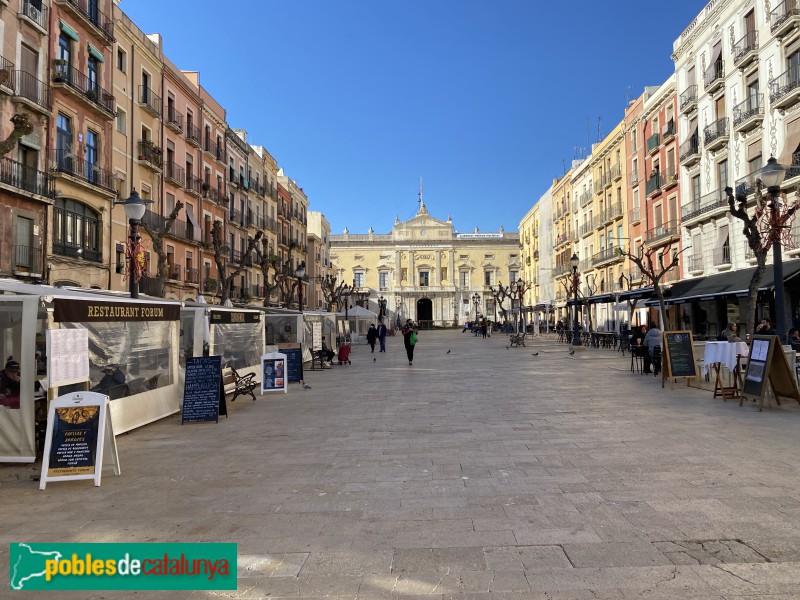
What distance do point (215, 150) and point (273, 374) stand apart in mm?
25826

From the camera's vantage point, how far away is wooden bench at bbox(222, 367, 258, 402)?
11.6 metres

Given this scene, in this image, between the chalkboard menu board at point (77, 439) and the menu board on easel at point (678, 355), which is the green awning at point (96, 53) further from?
the menu board on easel at point (678, 355)

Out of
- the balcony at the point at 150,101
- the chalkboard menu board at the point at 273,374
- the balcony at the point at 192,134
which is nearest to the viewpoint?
the chalkboard menu board at the point at 273,374

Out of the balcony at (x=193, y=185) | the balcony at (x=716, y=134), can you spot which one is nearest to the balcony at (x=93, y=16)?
the balcony at (x=193, y=185)

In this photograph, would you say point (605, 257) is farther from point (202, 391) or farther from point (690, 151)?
point (202, 391)

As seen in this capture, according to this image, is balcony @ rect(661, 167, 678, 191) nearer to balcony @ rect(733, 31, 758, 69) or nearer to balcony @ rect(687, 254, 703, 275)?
balcony @ rect(687, 254, 703, 275)

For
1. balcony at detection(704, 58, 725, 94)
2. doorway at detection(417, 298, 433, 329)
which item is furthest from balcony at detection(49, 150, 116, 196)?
doorway at detection(417, 298, 433, 329)

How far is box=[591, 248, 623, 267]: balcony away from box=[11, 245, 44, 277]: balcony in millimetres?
32739

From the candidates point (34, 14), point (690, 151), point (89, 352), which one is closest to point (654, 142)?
point (690, 151)

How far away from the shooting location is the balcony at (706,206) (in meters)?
25.4

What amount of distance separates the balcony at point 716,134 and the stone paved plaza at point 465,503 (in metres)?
19.5

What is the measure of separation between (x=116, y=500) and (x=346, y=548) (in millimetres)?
2450

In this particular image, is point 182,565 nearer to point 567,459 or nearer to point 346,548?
point 346,548

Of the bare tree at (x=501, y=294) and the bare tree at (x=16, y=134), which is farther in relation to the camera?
the bare tree at (x=501, y=294)
